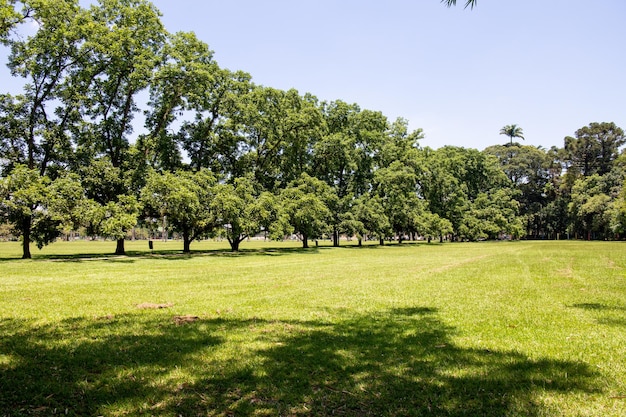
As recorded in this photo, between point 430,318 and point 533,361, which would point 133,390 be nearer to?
point 533,361

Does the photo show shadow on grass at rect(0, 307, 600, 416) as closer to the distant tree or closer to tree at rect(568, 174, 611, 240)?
the distant tree

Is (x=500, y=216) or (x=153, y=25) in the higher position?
(x=153, y=25)

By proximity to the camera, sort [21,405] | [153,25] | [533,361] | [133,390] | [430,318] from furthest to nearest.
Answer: [153,25], [430,318], [533,361], [133,390], [21,405]

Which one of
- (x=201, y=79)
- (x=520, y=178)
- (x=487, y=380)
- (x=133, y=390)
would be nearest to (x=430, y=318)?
(x=487, y=380)

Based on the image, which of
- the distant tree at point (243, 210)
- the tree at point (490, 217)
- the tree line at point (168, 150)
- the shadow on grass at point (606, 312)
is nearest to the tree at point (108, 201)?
the tree line at point (168, 150)

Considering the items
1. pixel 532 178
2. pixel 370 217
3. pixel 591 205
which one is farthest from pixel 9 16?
pixel 532 178

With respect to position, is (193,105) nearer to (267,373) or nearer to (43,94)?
(43,94)

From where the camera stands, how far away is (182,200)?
1219 inches

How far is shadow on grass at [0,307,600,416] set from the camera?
4480mm

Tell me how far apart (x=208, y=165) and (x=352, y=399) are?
39623 millimetres

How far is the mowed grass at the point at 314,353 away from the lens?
455 cm

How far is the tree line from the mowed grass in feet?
65.6

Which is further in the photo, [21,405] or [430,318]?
[430,318]

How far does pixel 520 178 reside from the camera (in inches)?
4099
